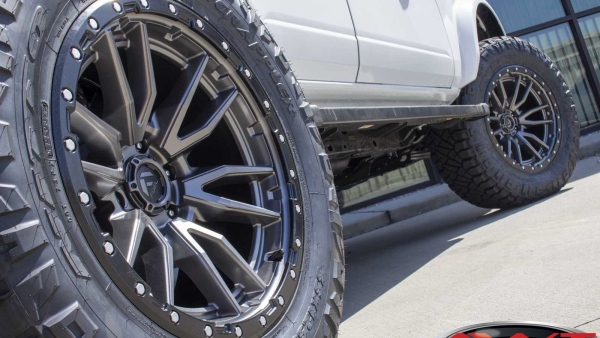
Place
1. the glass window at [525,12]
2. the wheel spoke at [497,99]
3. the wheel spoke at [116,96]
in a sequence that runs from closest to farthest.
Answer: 1. the wheel spoke at [116,96]
2. the wheel spoke at [497,99]
3. the glass window at [525,12]

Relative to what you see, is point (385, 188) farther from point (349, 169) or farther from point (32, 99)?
point (32, 99)

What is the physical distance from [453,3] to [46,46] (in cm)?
293

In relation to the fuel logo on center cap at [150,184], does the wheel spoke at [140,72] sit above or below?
above

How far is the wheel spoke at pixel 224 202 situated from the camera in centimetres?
170

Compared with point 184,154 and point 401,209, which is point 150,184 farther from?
point 401,209

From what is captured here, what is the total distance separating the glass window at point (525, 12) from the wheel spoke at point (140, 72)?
7231 mm

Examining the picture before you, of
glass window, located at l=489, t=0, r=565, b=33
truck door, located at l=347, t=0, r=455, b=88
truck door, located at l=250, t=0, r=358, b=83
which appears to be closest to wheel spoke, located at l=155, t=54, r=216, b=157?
truck door, located at l=250, t=0, r=358, b=83

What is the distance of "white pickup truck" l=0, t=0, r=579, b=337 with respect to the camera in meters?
1.16

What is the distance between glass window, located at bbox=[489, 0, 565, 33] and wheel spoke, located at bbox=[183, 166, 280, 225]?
7.01 meters

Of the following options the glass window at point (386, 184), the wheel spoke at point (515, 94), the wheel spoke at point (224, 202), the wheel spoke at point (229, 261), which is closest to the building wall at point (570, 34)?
the glass window at point (386, 184)

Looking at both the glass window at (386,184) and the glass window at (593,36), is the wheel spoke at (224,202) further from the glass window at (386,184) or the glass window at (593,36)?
Result: the glass window at (593,36)

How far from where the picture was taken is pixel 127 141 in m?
1.54

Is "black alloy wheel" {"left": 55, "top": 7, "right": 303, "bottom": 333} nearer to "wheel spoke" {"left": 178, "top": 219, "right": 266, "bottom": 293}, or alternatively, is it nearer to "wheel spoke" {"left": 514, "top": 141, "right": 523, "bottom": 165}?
"wheel spoke" {"left": 178, "top": 219, "right": 266, "bottom": 293}

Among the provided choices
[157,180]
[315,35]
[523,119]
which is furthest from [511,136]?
[157,180]
